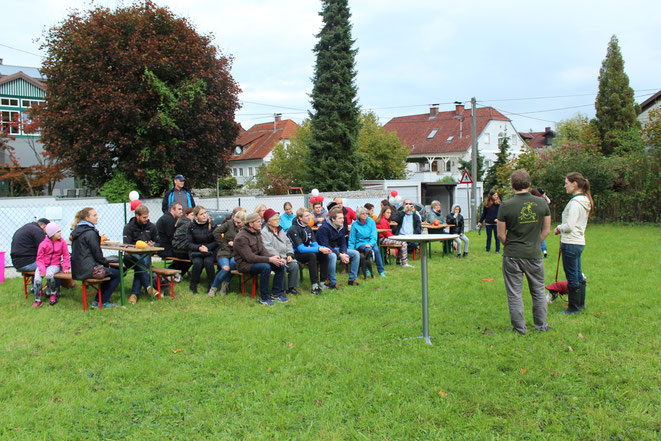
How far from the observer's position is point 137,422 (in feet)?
12.6

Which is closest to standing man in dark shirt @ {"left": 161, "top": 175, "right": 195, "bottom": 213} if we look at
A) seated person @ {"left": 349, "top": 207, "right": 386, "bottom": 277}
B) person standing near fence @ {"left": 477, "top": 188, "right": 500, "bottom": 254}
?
seated person @ {"left": 349, "top": 207, "right": 386, "bottom": 277}

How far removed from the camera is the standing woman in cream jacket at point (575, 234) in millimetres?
6152

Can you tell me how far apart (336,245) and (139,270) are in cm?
351

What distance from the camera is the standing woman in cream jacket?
615cm

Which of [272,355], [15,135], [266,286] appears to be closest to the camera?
[272,355]

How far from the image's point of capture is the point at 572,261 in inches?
246

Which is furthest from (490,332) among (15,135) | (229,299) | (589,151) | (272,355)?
(15,135)

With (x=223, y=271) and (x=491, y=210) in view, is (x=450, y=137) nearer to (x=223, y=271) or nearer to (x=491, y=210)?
(x=491, y=210)

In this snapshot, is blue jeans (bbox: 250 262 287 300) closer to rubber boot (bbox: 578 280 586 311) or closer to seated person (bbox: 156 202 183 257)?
seated person (bbox: 156 202 183 257)

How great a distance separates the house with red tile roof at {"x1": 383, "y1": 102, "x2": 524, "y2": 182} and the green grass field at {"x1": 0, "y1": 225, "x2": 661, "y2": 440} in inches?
1729

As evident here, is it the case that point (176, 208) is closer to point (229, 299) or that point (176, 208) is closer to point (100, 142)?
point (229, 299)

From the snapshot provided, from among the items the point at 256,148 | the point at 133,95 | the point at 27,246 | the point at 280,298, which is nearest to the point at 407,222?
the point at 280,298

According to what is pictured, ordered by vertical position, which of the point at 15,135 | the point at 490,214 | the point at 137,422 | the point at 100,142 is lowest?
the point at 137,422

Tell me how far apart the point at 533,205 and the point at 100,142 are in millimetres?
14925
